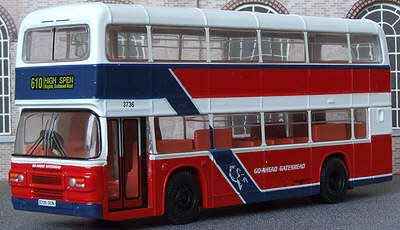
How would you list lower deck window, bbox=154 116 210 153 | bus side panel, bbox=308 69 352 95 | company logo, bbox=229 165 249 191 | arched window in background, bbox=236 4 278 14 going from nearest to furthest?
lower deck window, bbox=154 116 210 153
company logo, bbox=229 165 249 191
bus side panel, bbox=308 69 352 95
arched window in background, bbox=236 4 278 14

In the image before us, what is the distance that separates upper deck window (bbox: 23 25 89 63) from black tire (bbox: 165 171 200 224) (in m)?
2.57

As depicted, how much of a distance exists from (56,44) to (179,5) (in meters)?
9.67

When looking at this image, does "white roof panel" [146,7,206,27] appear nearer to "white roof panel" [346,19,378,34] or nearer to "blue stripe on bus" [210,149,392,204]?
"blue stripe on bus" [210,149,392,204]

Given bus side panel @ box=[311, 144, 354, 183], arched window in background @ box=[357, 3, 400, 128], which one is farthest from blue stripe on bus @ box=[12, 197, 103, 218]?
arched window in background @ box=[357, 3, 400, 128]

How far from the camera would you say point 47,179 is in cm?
1438

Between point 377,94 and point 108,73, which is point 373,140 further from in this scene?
point 108,73

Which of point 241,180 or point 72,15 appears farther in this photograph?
point 241,180

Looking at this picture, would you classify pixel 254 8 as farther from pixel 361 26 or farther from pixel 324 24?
pixel 324 24

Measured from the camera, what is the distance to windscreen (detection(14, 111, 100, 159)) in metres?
14.0

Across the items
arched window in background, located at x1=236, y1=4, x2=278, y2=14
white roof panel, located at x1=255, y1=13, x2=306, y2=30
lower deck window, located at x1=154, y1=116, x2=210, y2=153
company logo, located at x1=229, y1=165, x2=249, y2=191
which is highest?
arched window in background, located at x1=236, y1=4, x2=278, y2=14

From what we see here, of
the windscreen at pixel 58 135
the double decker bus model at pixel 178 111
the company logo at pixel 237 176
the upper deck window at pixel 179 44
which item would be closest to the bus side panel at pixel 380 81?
the double decker bus model at pixel 178 111

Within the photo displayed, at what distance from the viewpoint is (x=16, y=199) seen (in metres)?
14.8

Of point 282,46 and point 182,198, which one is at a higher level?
point 282,46

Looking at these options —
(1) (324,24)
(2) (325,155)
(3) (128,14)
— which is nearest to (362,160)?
(2) (325,155)
